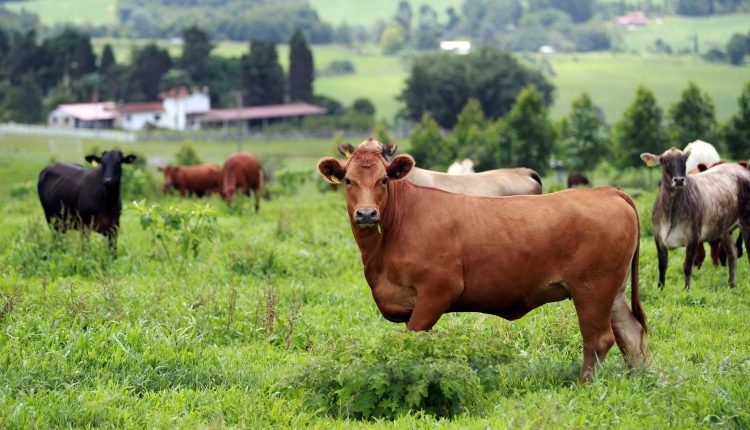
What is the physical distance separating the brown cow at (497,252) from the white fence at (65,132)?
88.7m

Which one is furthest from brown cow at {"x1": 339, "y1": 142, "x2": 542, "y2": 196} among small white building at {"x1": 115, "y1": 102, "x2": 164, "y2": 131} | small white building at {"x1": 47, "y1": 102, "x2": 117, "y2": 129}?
small white building at {"x1": 115, "y1": 102, "x2": 164, "y2": 131}

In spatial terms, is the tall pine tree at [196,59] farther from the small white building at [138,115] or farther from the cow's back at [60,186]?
the cow's back at [60,186]

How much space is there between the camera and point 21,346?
9180 millimetres

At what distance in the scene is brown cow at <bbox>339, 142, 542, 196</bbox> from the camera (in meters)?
13.9

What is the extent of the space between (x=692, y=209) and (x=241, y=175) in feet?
48.5

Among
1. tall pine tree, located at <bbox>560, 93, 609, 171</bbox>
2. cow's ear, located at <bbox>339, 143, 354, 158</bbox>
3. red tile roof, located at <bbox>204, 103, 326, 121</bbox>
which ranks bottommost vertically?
red tile roof, located at <bbox>204, 103, 326, 121</bbox>

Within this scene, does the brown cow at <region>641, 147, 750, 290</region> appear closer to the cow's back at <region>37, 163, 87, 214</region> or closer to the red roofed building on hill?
the cow's back at <region>37, 163, 87, 214</region>

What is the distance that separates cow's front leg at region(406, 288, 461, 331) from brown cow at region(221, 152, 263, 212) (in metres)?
17.4

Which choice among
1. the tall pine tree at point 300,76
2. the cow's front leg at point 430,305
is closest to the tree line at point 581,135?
the tall pine tree at point 300,76

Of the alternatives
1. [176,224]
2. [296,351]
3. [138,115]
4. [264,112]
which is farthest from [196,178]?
[138,115]

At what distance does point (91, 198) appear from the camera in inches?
627

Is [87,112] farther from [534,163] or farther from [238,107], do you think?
[534,163]

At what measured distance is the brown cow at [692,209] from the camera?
13016 millimetres

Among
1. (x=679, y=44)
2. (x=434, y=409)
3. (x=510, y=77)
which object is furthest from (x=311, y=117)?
(x=434, y=409)
